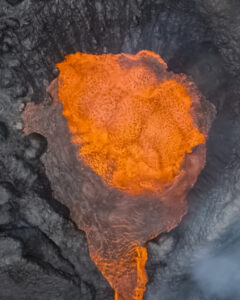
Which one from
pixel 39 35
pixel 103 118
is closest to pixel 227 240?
pixel 103 118

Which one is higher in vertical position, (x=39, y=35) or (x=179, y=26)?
(x=179, y=26)

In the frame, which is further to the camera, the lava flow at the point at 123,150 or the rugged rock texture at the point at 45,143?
the lava flow at the point at 123,150

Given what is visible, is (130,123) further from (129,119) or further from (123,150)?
(123,150)

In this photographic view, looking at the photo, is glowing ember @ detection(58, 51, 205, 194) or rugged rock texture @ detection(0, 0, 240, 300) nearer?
rugged rock texture @ detection(0, 0, 240, 300)

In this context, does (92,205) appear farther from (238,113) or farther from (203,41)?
(203,41)
